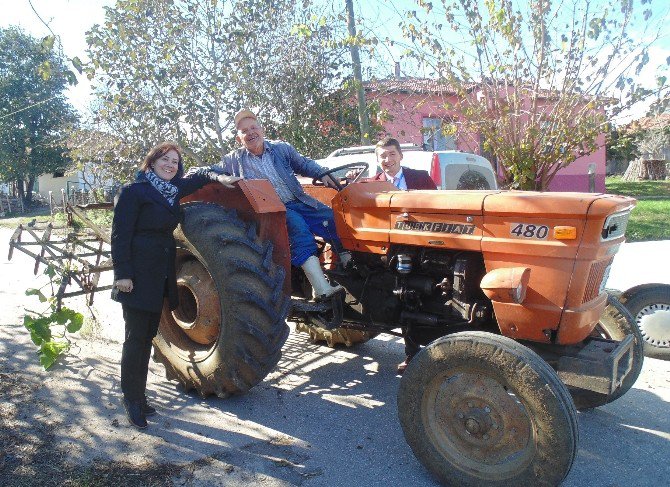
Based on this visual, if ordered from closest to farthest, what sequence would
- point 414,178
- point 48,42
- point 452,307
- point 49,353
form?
point 452,307 → point 48,42 → point 49,353 → point 414,178

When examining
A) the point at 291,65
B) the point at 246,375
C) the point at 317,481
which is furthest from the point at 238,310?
the point at 291,65

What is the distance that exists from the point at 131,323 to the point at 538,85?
7.41 metres

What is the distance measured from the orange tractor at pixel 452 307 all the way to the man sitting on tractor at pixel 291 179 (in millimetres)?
171

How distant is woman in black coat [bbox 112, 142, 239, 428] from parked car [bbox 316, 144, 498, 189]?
15.4 ft

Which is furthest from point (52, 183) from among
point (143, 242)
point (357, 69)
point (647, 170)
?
point (143, 242)

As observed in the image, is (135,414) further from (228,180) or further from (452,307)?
(452,307)

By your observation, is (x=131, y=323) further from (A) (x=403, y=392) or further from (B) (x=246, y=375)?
(A) (x=403, y=392)

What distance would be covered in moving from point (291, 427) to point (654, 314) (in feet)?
10.2

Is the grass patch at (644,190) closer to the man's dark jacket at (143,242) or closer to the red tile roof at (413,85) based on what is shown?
the red tile roof at (413,85)

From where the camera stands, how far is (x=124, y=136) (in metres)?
12.1

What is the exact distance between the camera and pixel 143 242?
3.70 metres

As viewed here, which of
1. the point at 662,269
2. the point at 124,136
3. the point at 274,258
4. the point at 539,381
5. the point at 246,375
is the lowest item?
the point at 662,269

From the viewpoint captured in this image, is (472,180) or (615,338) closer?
(615,338)

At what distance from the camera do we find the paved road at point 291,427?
312 centimetres
